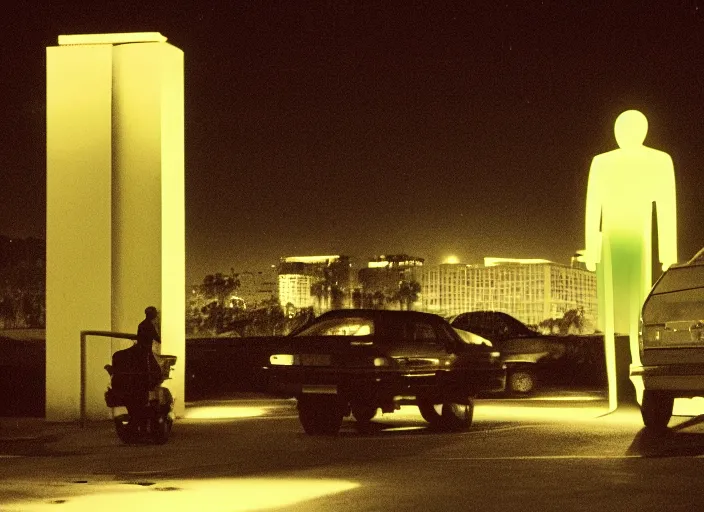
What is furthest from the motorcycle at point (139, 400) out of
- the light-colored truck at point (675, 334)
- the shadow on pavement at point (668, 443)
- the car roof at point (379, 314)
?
the light-colored truck at point (675, 334)

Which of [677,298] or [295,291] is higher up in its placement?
[295,291]

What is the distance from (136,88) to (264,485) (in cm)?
987

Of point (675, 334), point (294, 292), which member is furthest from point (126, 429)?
point (294, 292)

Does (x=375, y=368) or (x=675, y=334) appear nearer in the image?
(x=675, y=334)

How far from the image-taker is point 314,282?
69000mm

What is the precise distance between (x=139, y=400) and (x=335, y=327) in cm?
292

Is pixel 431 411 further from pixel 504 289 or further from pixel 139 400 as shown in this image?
pixel 504 289

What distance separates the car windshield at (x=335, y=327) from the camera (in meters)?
16.9

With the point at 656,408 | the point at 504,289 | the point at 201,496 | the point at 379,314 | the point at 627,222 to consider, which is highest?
the point at 504,289

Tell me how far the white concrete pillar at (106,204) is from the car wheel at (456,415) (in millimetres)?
4454

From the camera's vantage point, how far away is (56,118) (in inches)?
774

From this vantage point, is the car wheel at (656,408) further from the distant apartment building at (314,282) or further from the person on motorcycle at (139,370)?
the distant apartment building at (314,282)

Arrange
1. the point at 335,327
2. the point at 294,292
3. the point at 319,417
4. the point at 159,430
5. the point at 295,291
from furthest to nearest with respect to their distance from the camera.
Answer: the point at 295,291, the point at 294,292, the point at 335,327, the point at 319,417, the point at 159,430

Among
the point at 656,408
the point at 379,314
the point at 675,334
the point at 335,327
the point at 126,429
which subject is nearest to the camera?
the point at 675,334
